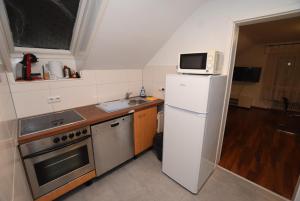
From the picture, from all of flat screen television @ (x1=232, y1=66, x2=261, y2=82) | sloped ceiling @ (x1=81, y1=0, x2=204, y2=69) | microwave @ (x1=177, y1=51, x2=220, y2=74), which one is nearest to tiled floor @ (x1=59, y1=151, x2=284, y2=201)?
microwave @ (x1=177, y1=51, x2=220, y2=74)

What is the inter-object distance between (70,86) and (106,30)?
2.90ft

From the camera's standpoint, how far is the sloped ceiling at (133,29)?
1.53 m

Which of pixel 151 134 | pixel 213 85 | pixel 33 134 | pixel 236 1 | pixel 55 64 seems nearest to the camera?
pixel 33 134

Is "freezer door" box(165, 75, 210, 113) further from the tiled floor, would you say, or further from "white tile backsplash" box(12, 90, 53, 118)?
"white tile backsplash" box(12, 90, 53, 118)

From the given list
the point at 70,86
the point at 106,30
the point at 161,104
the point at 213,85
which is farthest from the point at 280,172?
the point at 70,86

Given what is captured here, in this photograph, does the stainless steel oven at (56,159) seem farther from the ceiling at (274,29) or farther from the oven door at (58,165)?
the ceiling at (274,29)

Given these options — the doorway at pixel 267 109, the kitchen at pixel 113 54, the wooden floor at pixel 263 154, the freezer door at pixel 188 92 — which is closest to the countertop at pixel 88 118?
the kitchen at pixel 113 54

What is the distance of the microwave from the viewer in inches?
60.6

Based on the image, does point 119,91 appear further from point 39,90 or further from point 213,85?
point 213,85

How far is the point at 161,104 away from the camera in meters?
2.51

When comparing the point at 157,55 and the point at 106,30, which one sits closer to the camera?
the point at 106,30

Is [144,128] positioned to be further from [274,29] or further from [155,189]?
[274,29]

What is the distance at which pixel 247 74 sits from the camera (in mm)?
5074

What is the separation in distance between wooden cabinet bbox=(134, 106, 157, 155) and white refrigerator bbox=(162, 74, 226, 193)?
0.45 m
